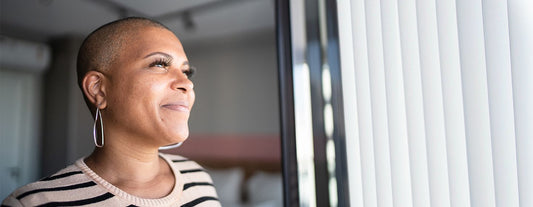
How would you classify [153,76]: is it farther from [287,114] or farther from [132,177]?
[287,114]

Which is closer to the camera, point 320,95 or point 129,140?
point 129,140

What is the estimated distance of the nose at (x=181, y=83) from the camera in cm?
71

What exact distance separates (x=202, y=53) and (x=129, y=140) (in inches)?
31.8

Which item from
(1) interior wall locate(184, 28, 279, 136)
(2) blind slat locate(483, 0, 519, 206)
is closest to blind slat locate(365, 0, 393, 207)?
(2) blind slat locate(483, 0, 519, 206)

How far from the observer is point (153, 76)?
2.24ft

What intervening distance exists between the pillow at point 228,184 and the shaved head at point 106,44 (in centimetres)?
151

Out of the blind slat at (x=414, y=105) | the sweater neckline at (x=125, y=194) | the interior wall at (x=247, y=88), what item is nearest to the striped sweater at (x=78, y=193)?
the sweater neckline at (x=125, y=194)

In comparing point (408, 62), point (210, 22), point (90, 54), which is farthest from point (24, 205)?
point (210, 22)

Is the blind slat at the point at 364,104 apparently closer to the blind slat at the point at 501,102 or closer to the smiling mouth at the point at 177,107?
the blind slat at the point at 501,102

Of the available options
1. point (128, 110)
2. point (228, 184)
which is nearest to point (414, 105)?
point (128, 110)

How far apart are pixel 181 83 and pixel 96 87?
188 mm

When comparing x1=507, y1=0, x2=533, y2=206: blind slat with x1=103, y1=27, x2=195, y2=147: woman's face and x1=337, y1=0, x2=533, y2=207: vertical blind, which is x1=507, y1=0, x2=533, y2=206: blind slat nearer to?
x1=337, y1=0, x2=533, y2=207: vertical blind

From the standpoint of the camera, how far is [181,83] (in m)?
0.72

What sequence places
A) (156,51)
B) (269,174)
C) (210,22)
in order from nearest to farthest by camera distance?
1. (156,51)
2. (210,22)
3. (269,174)
